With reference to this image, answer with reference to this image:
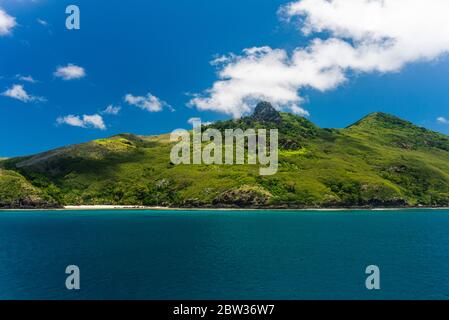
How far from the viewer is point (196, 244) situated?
10325 centimetres

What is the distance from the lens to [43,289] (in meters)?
57.3

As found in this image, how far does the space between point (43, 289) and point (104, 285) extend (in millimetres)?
9472

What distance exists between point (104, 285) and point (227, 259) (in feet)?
96.9

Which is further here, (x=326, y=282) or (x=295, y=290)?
(x=326, y=282)
